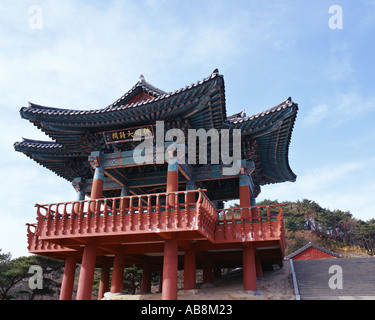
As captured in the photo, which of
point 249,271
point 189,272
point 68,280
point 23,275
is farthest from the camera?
point 23,275

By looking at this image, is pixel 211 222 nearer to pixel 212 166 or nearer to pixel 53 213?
pixel 212 166

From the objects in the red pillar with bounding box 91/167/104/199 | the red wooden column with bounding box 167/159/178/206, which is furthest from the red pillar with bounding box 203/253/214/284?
the red pillar with bounding box 91/167/104/199

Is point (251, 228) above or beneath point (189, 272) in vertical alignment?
above

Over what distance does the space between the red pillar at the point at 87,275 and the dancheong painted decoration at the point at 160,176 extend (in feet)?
0.14

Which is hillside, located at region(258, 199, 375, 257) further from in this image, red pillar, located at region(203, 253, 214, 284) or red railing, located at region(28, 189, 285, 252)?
red railing, located at region(28, 189, 285, 252)

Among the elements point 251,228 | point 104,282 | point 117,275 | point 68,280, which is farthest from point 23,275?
point 251,228

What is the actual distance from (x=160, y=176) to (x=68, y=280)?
24.8 ft

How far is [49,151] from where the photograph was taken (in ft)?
63.3

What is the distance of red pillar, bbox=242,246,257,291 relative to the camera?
1450 centimetres

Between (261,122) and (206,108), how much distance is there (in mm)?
3199

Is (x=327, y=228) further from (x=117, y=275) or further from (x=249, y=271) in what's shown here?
(x=117, y=275)

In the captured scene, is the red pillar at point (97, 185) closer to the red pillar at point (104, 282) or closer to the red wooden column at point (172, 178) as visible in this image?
the red wooden column at point (172, 178)

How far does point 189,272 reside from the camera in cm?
1527
